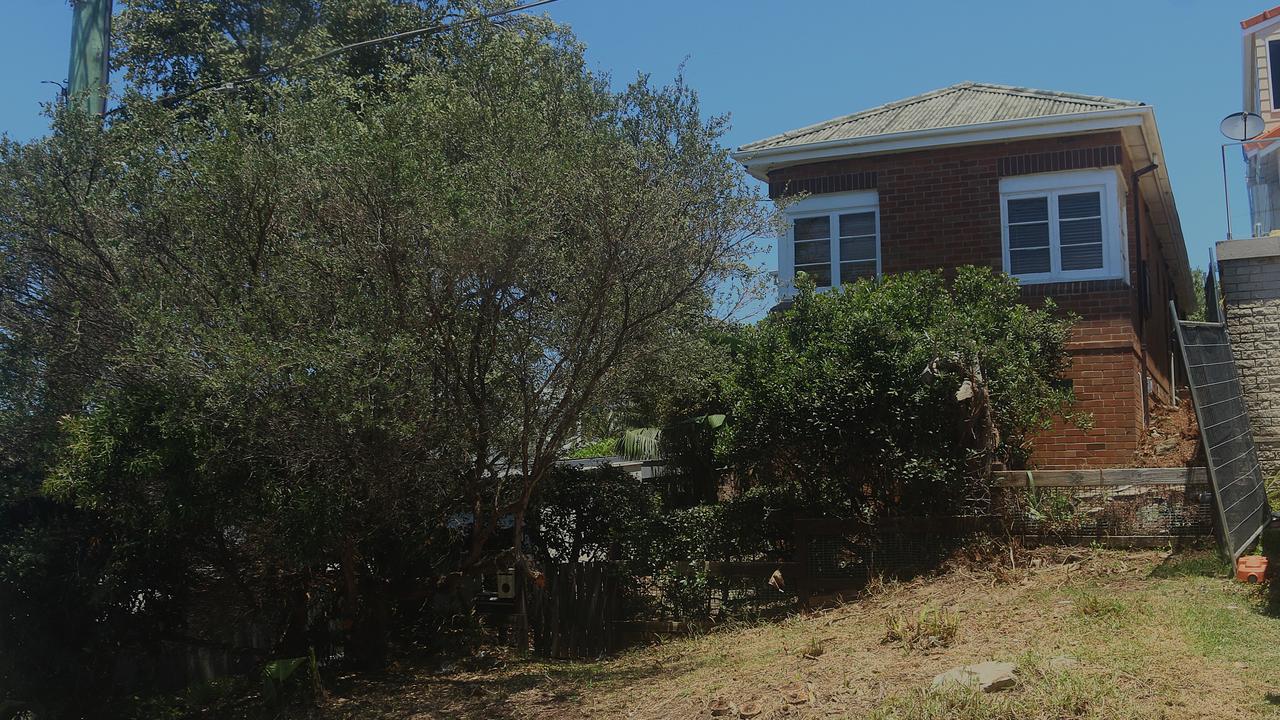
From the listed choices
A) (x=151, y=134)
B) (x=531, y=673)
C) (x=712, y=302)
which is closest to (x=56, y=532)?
(x=151, y=134)

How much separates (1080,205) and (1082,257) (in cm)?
73

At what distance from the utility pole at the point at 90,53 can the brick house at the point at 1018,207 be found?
820cm

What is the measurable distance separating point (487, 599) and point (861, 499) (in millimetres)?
4527

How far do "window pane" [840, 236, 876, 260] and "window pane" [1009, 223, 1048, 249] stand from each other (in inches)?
77.5

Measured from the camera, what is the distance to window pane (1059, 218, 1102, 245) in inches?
571

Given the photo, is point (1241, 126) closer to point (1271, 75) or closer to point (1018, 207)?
point (1018, 207)

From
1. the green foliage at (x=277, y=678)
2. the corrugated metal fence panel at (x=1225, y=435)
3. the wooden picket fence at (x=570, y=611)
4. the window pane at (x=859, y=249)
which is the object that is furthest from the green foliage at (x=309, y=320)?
the window pane at (x=859, y=249)

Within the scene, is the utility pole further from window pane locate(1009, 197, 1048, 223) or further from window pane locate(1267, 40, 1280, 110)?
window pane locate(1267, 40, 1280, 110)

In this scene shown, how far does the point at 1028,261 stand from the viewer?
1484cm

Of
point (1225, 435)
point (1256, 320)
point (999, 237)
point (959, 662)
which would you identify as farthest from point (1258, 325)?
point (959, 662)

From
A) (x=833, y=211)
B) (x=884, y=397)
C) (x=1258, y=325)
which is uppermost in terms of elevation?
(x=833, y=211)

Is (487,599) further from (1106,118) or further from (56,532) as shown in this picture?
(1106,118)

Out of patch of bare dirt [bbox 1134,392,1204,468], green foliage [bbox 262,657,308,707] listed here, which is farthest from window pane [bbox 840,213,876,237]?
green foliage [bbox 262,657,308,707]

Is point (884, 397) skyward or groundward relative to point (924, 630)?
skyward
